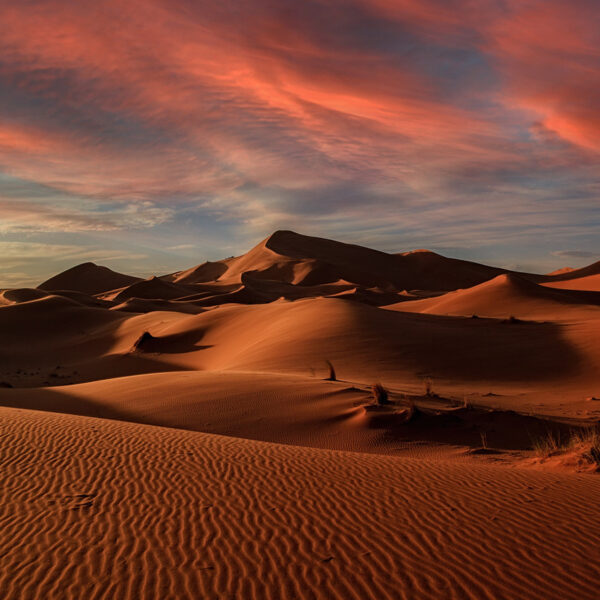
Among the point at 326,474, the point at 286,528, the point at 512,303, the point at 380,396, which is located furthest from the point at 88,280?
the point at 286,528

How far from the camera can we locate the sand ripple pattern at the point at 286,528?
3943mm

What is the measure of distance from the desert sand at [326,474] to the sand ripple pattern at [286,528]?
2 centimetres

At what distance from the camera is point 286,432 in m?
11.9

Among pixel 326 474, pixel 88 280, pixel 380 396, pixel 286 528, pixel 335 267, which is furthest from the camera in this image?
pixel 88 280

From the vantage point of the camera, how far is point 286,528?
490 cm

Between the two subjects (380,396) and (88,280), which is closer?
(380,396)

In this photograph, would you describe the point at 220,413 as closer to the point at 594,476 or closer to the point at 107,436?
the point at 107,436

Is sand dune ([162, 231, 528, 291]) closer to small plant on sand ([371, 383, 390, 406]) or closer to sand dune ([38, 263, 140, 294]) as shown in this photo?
sand dune ([38, 263, 140, 294])

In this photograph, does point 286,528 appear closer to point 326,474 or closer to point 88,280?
point 326,474

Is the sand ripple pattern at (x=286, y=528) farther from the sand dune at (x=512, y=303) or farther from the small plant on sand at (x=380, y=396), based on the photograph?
the sand dune at (x=512, y=303)

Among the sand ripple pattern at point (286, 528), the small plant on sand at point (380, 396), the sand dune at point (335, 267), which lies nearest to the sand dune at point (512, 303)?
the small plant on sand at point (380, 396)

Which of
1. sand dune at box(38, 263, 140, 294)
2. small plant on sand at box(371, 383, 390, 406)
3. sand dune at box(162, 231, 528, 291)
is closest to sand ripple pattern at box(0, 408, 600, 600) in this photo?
small plant on sand at box(371, 383, 390, 406)

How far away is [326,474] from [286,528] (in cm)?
187

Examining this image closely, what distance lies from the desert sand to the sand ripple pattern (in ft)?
0.07
